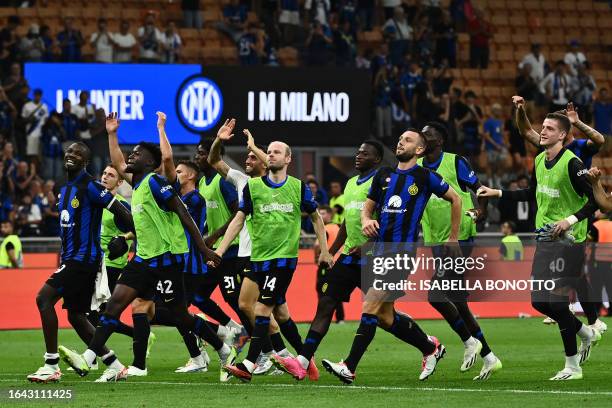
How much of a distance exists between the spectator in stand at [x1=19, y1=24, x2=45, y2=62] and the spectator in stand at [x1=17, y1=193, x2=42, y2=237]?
3122 mm

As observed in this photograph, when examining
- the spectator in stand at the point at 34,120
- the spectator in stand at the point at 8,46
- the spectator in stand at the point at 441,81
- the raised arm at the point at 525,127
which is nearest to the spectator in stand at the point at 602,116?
the spectator in stand at the point at 441,81

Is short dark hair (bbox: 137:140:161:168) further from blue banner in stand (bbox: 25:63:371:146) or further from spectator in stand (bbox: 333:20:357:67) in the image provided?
spectator in stand (bbox: 333:20:357:67)

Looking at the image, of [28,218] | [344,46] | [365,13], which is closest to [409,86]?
[344,46]

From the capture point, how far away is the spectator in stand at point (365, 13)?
108ft

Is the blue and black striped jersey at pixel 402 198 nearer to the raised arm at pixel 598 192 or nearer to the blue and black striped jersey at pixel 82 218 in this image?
the raised arm at pixel 598 192

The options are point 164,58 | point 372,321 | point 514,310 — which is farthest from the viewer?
point 164,58

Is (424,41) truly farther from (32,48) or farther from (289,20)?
(32,48)

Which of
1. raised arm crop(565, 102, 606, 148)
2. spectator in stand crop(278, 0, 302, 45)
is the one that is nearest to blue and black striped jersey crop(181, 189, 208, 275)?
raised arm crop(565, 102, 606, 148)

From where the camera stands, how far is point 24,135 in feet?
87.8

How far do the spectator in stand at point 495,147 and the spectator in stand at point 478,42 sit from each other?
2366 mm

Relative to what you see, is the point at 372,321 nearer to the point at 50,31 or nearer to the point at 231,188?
the point at 231,188

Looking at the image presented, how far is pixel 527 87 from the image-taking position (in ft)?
108

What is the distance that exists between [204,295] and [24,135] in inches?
452

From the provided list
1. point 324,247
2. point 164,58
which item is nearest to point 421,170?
point 324,247
